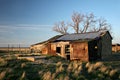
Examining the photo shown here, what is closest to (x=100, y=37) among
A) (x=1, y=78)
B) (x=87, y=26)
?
(x=1, y=78)

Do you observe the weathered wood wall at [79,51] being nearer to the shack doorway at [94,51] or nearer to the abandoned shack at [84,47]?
the abandoned shack at [84,47]

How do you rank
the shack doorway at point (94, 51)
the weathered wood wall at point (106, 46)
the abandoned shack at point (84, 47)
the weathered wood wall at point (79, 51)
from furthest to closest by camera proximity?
the weathered wood wall at point (106, 46), the shack doorway at point (94, 51), the abandoned shack at point (84, 47), the weathered wood wall at point (79, 51)

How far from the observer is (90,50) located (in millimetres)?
30422

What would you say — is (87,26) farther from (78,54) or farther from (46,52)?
(78,54)

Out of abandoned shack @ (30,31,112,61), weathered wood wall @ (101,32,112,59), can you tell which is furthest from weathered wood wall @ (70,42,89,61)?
weathered wood wall @ (101,32,112,59)

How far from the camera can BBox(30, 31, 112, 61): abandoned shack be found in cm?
3008

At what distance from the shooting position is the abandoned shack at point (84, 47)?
30.1 meters

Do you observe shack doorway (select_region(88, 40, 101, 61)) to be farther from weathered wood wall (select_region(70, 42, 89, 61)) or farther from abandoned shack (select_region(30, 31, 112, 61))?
weathered wood wall (select_region(70, 42, 89, 61))

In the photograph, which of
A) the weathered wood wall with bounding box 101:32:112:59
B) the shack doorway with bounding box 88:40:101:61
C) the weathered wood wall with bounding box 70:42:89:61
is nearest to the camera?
the weathered wood wall with bounding box 70:42:89:61

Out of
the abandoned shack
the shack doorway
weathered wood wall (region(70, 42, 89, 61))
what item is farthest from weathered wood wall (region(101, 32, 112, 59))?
weathered wood wall (region(70, 42, 89, 61))

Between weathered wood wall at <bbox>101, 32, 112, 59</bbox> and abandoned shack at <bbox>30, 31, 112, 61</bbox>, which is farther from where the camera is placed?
weathered wood wall at <bbox>101, 32, 112, 59</bbox>

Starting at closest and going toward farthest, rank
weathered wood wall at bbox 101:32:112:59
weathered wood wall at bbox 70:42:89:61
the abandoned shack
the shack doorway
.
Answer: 1. weathered wood wall at bbox 70:42:89:61
2. the abandoned shack
3. the shack doorway
4. weathered wood wall at bbox 101:32:112:59

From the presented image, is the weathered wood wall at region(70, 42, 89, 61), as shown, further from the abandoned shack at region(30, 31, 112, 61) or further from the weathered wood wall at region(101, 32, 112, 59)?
the weathered wood wall at region(101, 32, 112, 59)

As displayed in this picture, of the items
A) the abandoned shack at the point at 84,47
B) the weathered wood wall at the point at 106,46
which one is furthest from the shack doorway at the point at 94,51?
the weathered wood wall at the point at 106,46
